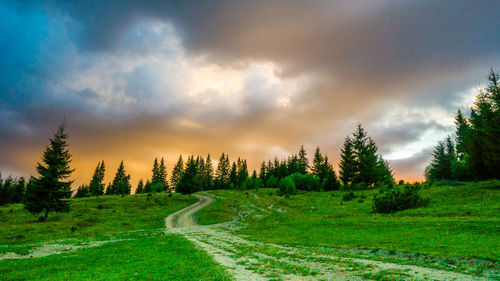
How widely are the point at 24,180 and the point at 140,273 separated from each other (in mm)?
139990

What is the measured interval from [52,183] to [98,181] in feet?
327

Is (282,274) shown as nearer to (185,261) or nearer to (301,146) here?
(185,261)

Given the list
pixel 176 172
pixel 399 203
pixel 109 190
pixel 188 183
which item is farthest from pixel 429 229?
pixel 109 190

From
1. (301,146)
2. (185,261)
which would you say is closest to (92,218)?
(185,261)

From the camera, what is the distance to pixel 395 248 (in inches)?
674

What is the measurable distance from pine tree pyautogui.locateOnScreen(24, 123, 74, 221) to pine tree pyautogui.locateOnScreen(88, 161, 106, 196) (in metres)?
87.2

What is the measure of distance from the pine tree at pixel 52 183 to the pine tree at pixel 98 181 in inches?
3434

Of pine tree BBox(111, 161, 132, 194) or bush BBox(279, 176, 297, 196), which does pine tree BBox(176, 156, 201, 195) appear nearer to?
bush BBox(279, 176, 297, 196)

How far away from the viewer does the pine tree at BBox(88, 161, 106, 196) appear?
406 feet

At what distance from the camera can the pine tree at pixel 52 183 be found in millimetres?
42375

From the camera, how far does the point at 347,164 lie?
75500 mm

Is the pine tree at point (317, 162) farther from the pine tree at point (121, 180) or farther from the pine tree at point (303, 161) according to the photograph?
the pine tree at point (121, 180)

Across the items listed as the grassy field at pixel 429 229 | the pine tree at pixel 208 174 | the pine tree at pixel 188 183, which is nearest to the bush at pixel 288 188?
the pine tree at pixel 188 183

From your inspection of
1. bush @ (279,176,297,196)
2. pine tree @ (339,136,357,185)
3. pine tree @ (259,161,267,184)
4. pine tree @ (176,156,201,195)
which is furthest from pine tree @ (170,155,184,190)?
pine tree @ (339,136,357,185)
